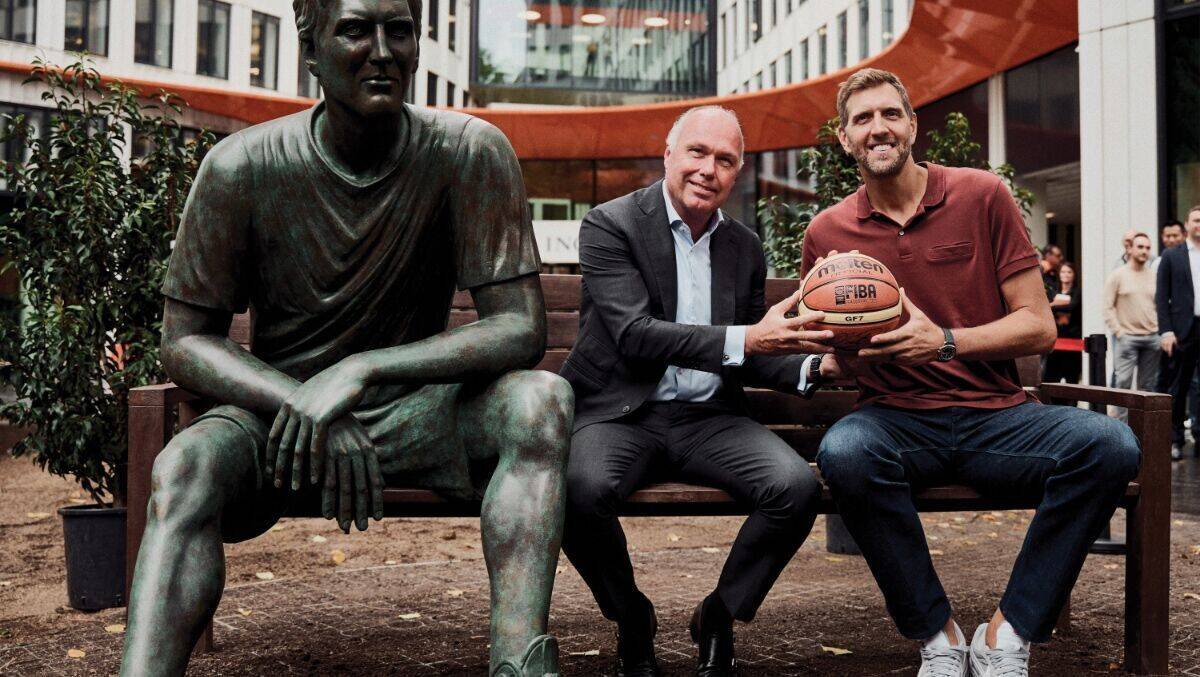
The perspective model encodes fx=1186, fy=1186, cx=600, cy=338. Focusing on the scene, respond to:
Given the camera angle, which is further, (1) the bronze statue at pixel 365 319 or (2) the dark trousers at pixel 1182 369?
(2) the dark trousers at pixel 1182 369

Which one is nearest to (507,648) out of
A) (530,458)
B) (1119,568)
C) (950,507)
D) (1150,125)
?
(530,458)

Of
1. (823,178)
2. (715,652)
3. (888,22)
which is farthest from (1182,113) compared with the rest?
(888,22)

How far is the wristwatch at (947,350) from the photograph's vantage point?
356cm

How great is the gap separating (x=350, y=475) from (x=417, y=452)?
10.3 inches

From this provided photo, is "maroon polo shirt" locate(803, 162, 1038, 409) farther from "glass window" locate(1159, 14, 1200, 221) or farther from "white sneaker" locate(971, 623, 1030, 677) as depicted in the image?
"glass window" locate(1159, 14, 1200, 221)

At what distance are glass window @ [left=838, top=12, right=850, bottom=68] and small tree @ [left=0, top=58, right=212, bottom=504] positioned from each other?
26.4 meters

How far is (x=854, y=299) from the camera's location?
3402 millimetres

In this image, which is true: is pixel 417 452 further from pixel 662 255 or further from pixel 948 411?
pixel 948 411

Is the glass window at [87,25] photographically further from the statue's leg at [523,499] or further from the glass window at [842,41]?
the statue's leg at [523,499]

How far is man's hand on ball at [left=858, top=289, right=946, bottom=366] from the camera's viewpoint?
3.47 m

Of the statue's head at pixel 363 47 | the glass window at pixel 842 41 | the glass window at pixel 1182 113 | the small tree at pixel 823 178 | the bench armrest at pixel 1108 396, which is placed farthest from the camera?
the glass window at pixel 842 41

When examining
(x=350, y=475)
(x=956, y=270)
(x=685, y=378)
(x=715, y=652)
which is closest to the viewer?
(x=350, y=475)

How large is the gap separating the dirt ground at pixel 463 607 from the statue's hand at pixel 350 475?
1.31 metres

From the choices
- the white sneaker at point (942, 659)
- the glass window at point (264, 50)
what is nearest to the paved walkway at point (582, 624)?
the white sneaker at point (942, 659)
